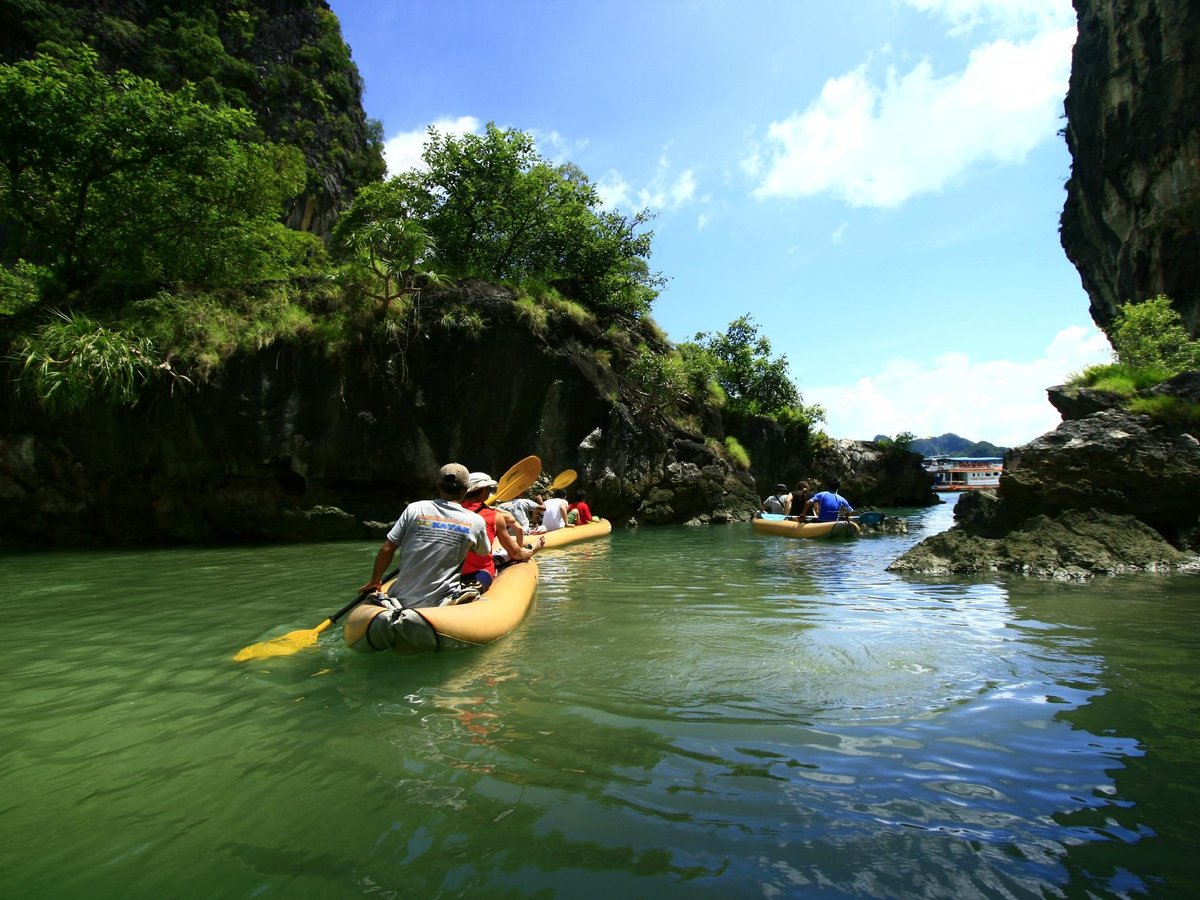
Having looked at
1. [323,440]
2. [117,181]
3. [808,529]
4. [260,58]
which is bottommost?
[808,529]

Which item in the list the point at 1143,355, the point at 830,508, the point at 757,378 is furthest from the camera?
the point at 757,378

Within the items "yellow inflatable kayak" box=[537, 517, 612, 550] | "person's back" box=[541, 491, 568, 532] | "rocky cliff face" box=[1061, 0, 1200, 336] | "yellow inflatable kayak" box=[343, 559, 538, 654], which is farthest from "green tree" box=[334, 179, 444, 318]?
"rocky cliff face" box=[1061, 0, 1200, 336]

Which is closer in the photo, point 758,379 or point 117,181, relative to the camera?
point 117,181

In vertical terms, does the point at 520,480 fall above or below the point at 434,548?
above

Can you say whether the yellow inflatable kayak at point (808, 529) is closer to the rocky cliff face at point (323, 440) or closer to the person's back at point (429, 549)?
the rocky cliff face at point (323, 440)

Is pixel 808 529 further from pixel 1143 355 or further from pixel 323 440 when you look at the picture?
pixel 323 440

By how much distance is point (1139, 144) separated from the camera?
31.5 meters

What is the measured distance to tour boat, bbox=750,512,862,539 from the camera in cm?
1338

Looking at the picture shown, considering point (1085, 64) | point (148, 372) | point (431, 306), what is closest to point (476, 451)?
point (431, 306)

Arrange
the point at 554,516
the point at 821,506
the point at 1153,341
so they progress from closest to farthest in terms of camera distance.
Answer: the point at 554,516 → the point at 821,506 → the point at 1153,341

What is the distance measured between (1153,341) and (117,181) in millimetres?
25644

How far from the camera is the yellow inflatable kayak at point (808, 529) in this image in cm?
1338

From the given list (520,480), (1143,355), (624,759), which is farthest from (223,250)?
(1143,355)

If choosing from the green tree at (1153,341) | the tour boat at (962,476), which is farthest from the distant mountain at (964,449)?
the green tree at (1153,341)
